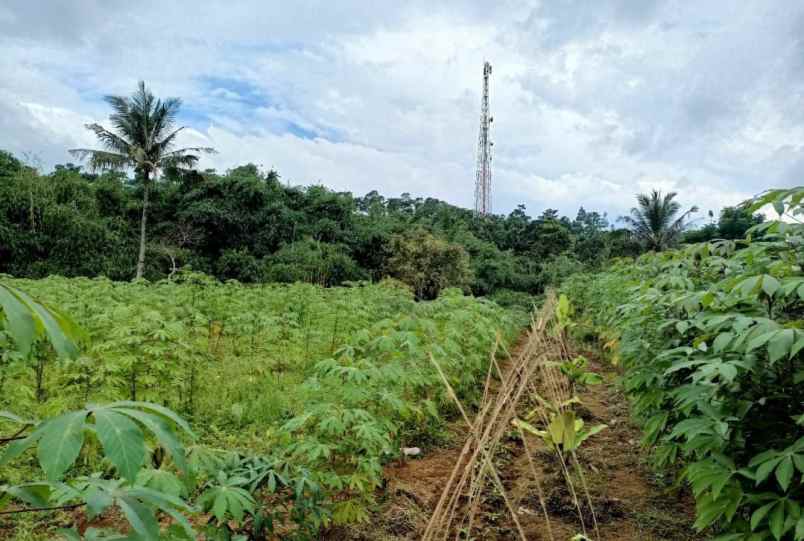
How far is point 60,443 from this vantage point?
0.72 meters

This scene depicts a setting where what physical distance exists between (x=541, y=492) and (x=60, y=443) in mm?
1572

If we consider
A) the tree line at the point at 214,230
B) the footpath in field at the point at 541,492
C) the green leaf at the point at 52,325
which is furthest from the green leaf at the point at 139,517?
the tree line at the point at 214,230

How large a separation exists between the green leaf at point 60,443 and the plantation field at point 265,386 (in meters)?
0.09

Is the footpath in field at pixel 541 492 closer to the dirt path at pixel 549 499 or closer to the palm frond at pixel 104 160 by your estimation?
the dirt path at pixel 549 499

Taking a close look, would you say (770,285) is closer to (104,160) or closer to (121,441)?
(121,441)

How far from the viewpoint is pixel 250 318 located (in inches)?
228

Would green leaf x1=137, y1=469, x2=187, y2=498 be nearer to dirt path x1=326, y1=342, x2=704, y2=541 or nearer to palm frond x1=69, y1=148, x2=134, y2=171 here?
dirt path x1=326, y1=342, x2=704, y2=541

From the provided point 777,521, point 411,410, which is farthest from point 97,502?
point 411,410

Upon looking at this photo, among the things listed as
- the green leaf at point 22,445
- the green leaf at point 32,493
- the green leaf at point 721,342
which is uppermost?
the green leaf at point 721,342

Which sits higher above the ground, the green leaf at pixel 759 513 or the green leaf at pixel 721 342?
the green leaf at pixel 721 342

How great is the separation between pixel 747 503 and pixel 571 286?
1094 centimetres

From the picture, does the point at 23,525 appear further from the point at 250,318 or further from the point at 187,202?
the point at 187,202

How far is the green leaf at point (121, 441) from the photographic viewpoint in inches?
28.1

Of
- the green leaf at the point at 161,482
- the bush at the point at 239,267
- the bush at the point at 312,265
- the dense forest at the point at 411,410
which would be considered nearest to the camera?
the dense forest at the point at 411,410
